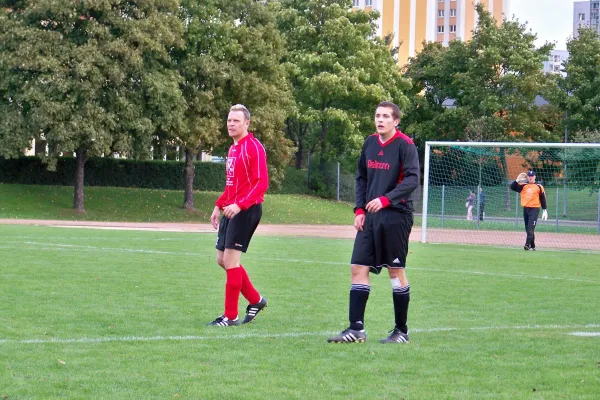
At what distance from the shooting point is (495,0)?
11219cm

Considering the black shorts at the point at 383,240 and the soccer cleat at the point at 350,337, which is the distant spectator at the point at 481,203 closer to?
the black shorts at the point at 383,240

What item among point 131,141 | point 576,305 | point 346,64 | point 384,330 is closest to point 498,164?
point 131,141

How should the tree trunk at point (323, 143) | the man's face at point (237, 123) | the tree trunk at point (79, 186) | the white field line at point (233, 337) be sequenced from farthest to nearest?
the tree trunk at point (323, 143) < the tree trunk at point (79, 186) < the man's face at point (237, 123) < the white field line at point (233, 337)

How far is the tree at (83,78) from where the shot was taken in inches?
1518

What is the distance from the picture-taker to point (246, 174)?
866 centimetres

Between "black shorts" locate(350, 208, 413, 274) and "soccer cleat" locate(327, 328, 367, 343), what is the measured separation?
542 mm

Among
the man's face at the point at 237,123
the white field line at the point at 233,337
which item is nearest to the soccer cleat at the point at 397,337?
the white field line at the point at 233,337

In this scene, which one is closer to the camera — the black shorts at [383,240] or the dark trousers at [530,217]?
the black shorts at [383,240]

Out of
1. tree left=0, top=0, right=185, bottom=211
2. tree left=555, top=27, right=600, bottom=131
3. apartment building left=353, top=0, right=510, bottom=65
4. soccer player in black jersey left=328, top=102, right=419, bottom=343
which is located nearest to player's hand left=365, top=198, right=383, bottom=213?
soccer player in black jersey left=328, top=102, right=419, bottom=343

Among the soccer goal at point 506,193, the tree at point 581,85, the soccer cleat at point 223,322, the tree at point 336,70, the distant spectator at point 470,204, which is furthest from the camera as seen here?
the tree at point 581,85

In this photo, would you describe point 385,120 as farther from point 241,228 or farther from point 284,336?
point 284,336

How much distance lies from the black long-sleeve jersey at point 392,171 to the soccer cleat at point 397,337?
3.25 feet

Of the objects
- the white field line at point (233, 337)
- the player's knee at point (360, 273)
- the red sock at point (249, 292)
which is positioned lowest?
the white field line at point (233, 337)

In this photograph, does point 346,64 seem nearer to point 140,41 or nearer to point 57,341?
point 140,41
